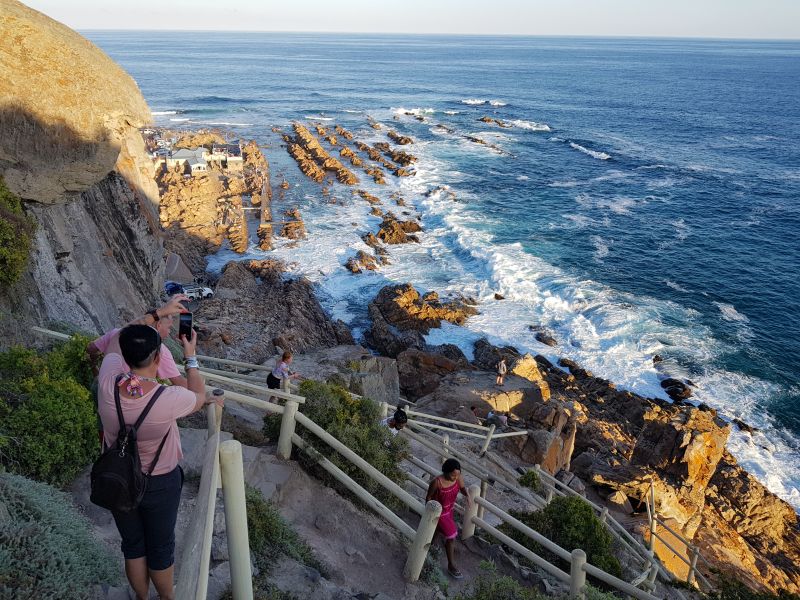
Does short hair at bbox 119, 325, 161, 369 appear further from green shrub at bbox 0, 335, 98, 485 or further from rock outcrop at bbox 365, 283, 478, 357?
rock outcrop at bbox 365, 283, 478, 357

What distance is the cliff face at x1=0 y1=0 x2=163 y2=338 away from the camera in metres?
9.45

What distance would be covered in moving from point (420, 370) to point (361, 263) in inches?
523

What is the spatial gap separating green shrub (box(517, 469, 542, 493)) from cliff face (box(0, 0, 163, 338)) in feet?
29.6

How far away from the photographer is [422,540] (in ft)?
17.3

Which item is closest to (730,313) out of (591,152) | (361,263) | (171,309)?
(361,263)

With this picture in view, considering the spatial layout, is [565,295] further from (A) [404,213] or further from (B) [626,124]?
(B) [626,124]

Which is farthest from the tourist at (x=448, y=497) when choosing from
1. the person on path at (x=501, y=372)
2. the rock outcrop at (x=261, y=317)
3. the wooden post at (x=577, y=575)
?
the rock outcrop at (x=261, y=317)

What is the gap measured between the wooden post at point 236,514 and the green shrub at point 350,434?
2848mm

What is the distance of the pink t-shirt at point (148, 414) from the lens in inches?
131

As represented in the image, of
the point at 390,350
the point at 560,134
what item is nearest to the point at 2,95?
the point at 390,350

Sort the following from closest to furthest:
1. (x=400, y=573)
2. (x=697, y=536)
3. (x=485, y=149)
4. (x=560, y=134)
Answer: (x=400, y=573) → (x=697, y=536) → (x=485, y=149) → (x=560, y=134)

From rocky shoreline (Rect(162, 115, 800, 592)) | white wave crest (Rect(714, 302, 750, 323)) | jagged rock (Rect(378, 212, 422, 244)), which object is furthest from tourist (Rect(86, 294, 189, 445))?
jagged rock (Rect(378, 212, 422, 244))

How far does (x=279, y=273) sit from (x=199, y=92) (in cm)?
8604

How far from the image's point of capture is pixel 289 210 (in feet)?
140
